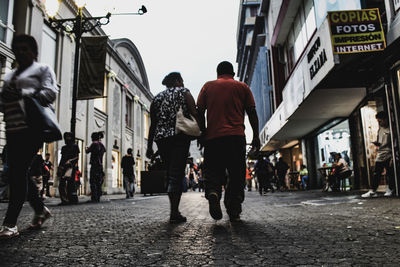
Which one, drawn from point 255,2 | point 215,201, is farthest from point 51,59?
point 255,2

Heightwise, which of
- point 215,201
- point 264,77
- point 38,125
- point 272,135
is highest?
point 264,77

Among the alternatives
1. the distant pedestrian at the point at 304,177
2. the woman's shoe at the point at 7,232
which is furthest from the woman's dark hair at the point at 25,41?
the distant pedestrian at the point at 304,177

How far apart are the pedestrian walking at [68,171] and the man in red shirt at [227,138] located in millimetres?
5276

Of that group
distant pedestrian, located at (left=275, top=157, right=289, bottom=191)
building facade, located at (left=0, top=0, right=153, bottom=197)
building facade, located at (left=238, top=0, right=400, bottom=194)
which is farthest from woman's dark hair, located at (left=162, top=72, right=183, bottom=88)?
distant pedestrian, located at (left=275, top=157, right=289, bottom=191)

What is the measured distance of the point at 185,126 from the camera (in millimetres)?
3887

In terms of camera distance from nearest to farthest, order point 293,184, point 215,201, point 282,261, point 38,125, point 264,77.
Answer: point 282,261 < point 38,125 < point 215,201 < point 293,184 < point 264,77

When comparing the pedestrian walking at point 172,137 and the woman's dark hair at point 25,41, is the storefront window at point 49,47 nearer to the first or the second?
the pedestrian walking at point 172,137

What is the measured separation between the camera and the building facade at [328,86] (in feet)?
27.6

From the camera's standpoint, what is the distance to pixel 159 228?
339cm

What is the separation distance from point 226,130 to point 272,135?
17565 mm

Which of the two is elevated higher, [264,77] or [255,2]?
[255,2]

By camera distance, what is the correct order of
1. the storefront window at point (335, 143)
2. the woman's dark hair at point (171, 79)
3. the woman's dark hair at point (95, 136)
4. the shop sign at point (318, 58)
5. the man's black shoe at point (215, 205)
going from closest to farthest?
the man's black shoe at point (215, 205) < the woman's dark hair at point (171, 79) < the shop sign at point (318, 58) < the woman's dark hair at point (95, 136) < the storefront window at point (335, 143)

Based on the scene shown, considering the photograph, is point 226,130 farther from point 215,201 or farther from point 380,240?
point 380,240

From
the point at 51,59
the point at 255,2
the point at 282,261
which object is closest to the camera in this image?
the point at 282,261
